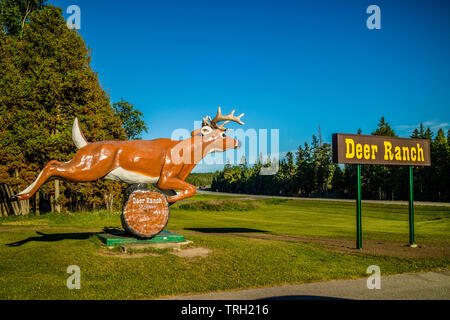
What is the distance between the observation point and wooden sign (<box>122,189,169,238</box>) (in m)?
9.23

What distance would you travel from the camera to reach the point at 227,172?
100000 millimetres

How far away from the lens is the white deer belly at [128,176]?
363 inches

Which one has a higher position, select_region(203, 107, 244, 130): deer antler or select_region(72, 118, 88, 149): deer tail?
select_region(203, 107, 244, 130): deer antler

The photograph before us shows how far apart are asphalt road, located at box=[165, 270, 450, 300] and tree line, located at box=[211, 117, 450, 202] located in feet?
149

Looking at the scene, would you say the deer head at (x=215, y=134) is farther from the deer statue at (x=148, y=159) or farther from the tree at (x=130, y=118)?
the tree at (x=130, y=118)

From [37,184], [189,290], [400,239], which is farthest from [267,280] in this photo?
[400,239]

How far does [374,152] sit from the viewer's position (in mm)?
11227

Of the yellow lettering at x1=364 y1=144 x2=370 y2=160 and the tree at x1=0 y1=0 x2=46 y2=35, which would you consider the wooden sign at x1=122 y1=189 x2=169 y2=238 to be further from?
the tree at x1=0 y1=0 x2=46 y2=35

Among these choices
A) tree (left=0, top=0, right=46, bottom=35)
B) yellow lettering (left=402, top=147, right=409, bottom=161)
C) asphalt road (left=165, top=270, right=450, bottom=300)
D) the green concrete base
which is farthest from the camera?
tree (left=0, top=0, right=46, bottom=35)

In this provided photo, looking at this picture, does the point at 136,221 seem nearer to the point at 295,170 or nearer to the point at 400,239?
the point at 400,239

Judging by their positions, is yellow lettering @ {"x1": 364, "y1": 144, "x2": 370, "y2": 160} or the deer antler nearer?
the deer antler

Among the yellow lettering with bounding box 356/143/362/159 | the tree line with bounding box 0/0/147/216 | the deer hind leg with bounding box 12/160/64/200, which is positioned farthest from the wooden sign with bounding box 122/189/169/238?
the tree line with bounding box 0/0/147/216

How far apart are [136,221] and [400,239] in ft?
33.6

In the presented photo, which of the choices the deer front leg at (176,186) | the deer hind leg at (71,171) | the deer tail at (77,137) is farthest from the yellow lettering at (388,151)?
the deer tail at (77,137)
